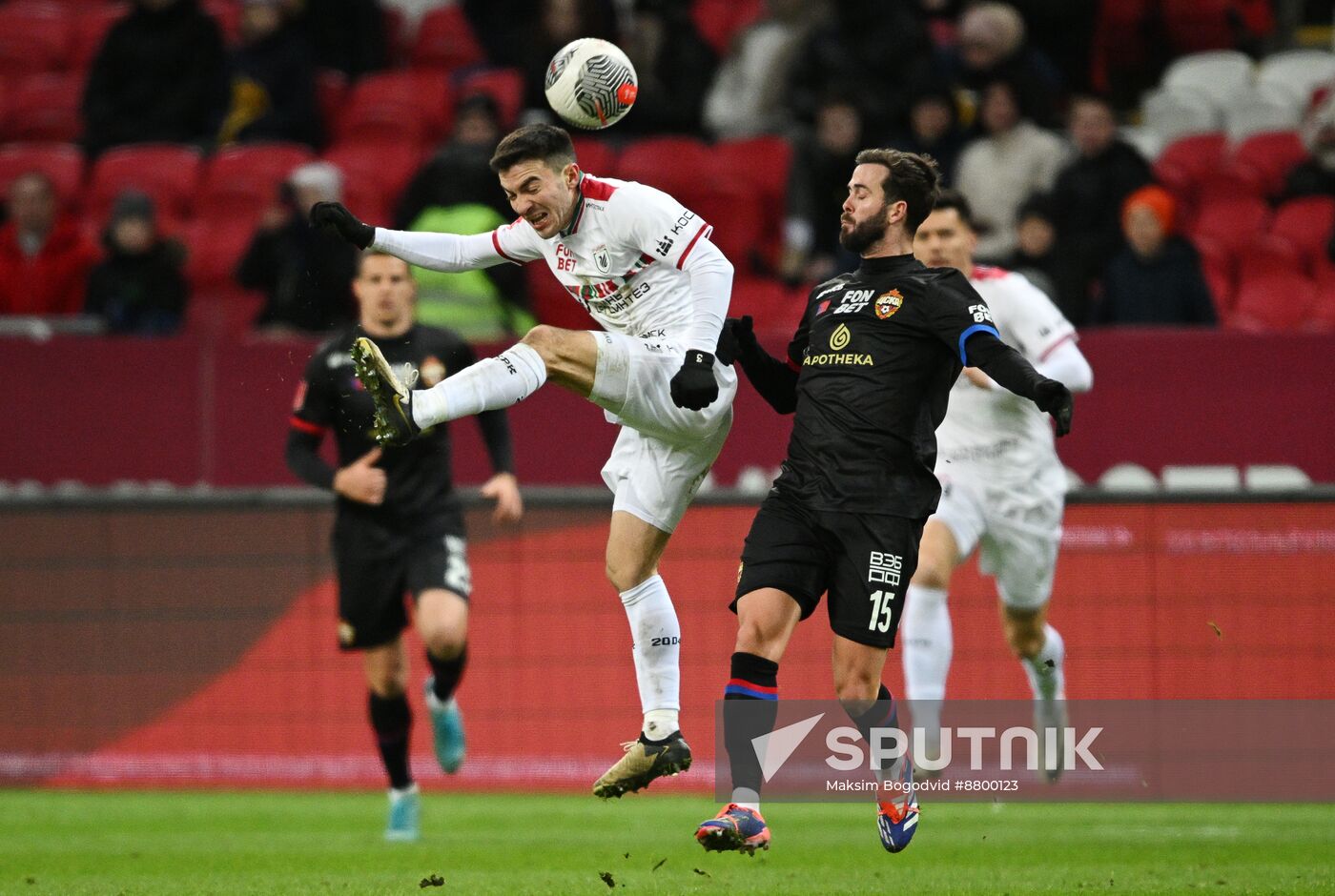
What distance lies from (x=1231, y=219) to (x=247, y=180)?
7.21 meters

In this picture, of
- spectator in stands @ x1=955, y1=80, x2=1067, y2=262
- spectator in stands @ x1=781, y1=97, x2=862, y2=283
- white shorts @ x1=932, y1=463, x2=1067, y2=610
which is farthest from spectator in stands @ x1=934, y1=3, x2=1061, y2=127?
white shorts @ x1=932, y1=463, x2=1067, y2=610

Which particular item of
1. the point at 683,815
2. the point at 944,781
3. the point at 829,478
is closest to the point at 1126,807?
the point at 944,781

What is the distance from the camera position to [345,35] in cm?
1642

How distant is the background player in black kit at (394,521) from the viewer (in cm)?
952

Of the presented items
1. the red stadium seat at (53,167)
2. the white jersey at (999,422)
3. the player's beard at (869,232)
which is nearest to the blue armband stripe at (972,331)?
the player's beard at (869,232)

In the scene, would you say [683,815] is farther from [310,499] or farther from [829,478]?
[829,478]

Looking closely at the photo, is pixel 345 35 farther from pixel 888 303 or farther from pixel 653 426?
pixel 888 303

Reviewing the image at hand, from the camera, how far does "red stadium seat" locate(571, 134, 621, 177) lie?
551 inches

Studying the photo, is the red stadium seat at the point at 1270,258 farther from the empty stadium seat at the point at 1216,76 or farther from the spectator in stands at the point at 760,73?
the spectator in stands at the point at 760,73

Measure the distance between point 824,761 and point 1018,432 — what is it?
234cm

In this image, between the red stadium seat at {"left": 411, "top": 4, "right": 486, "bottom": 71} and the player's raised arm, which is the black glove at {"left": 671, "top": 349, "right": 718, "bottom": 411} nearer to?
the player's raised arm

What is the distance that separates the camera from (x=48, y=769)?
11336mm

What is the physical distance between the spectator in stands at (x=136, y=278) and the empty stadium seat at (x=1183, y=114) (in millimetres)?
7386

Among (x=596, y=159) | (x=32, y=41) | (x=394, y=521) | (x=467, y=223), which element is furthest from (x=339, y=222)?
(x=32, y=41)
